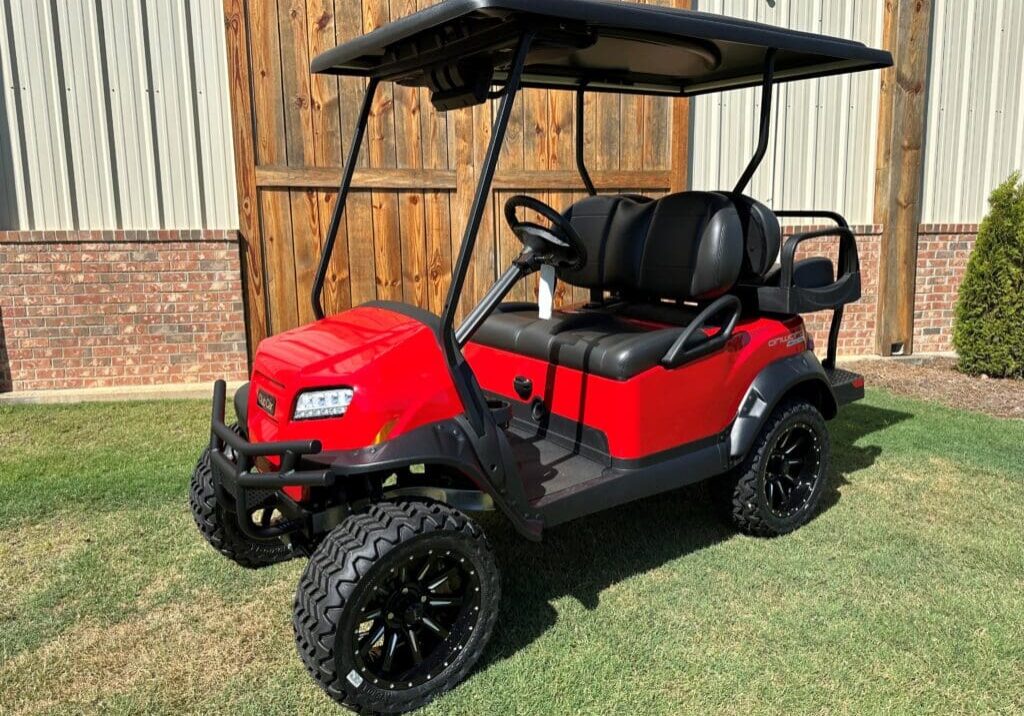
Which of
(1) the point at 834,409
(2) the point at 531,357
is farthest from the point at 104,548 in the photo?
(1) the point at 834,409

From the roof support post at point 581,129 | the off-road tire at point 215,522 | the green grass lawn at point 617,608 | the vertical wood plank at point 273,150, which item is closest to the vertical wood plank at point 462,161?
the vertical wood plank at point 273,150

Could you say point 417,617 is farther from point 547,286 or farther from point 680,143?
point 680,143

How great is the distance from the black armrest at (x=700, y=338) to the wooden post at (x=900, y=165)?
456cm

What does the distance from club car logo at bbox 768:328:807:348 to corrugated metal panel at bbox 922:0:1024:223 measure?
454 cm

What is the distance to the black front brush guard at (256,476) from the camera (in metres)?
2.31

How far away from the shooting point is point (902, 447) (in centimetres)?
479

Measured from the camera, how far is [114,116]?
5.53m

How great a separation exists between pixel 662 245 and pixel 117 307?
403cm

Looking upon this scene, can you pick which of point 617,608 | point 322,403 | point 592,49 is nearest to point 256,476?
point 322,403

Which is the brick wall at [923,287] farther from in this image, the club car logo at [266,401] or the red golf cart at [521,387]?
the club car logo at [266,401]

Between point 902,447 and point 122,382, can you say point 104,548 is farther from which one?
point 902,447

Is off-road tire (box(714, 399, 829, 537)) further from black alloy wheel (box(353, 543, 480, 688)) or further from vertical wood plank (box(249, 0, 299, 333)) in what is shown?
vertical wood plank (box(249, 0, 299, 333))

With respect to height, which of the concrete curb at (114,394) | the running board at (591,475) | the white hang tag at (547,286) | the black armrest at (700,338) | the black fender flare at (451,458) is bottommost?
the concrete curb at (114,394)

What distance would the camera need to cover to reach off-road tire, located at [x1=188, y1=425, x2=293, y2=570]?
2936 millimetres
